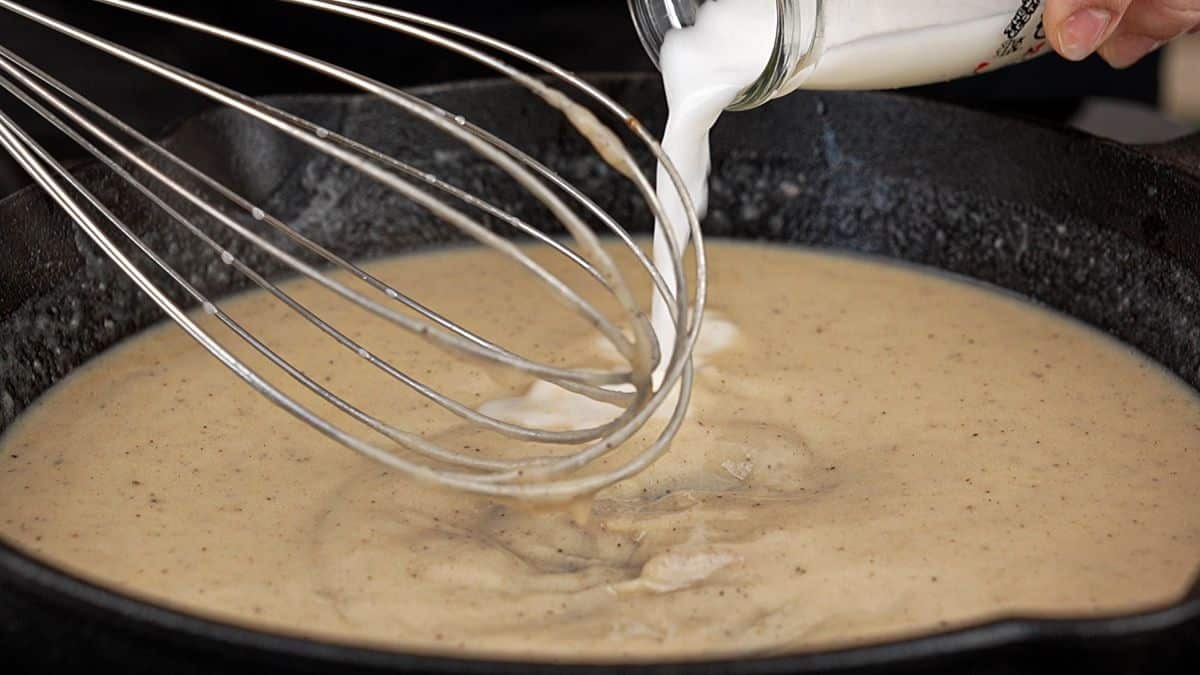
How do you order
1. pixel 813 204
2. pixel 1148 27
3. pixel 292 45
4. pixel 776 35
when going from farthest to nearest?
pixel 292 45, pixel 813 204, pixel 1148 27, pixel 776 35

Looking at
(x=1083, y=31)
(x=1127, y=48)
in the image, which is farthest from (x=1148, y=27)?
(x=1083, y=31)

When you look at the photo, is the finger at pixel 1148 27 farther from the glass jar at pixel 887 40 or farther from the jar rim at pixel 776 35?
the jar rim at pixel 776 35

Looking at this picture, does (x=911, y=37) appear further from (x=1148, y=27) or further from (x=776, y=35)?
(x=1148, y=27)

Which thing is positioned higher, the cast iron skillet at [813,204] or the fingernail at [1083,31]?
the fingernail at [1083,31]

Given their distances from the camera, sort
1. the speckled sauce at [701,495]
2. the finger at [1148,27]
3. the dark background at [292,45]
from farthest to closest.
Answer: the dark background at [292,45] < the finger at [1148,27] < the speckled sauce at [701,495]

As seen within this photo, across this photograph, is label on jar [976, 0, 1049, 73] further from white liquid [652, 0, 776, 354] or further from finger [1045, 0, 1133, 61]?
white liquid [652, 0, 776, 354]

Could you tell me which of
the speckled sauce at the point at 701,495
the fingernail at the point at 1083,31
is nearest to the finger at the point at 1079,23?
the fingernail at the point at 1083,31

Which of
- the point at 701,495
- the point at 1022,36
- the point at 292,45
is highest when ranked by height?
the point at 1022,36

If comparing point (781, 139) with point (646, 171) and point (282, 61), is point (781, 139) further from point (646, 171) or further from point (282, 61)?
point (282, 61)
